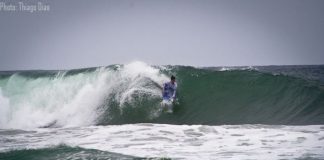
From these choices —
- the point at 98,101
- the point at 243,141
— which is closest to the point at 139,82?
the point at 98,101

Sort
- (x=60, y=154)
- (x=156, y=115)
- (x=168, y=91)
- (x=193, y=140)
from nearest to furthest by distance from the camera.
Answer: (x=60, y=154) → (x=193, y=140) → (x=156, y=115) → (x=168, y=91)

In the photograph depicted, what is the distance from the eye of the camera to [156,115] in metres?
14.6

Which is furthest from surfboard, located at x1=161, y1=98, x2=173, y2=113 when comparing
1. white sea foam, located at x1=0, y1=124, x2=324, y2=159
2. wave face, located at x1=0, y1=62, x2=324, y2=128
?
white sea foam, located at x1=0, y1=124, x2=324, y2=159

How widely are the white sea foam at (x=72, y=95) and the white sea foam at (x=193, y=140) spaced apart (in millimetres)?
3327

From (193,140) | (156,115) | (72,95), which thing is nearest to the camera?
(193,140)

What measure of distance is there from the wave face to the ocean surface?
4 cm

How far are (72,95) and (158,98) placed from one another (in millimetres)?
4486

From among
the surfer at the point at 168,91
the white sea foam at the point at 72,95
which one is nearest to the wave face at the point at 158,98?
the white sea foam at the point at 72,95

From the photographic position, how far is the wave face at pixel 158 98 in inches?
554

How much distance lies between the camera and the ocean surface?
8.75 metres

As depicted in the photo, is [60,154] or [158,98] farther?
[158,98]

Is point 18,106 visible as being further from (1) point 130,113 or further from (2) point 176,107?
(2) point 176,107

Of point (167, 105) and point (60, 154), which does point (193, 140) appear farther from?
point (167, 105)

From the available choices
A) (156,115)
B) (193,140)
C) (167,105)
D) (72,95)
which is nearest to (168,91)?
(167,105)
